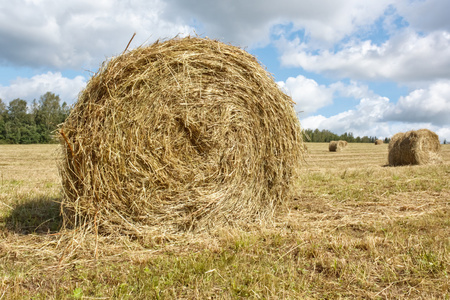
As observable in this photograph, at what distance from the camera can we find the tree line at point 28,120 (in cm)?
4272

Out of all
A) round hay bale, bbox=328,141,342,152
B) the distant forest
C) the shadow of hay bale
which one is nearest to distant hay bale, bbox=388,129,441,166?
round hay bale, bbox=328,141,342,152

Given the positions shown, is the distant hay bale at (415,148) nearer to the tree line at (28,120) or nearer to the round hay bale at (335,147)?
the round hay bale at (335,147)

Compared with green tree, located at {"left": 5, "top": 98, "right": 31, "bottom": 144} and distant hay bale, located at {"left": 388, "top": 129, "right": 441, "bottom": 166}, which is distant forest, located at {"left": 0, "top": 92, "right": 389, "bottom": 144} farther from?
distant hay bale, located at {"left": 388, "top": 129, "right": 441, "bottom": 166}

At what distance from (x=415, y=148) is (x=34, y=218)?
41.4ft

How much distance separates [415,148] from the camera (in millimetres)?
13070

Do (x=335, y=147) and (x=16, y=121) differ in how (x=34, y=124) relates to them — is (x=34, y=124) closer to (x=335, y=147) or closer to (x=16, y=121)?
(x=16, y=121)

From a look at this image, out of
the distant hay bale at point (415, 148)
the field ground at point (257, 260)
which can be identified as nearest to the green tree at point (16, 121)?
the distant hay bale at point (415, 148)

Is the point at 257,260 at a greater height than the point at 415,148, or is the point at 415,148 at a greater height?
the point at 415,148

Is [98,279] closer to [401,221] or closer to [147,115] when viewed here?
[147,115]

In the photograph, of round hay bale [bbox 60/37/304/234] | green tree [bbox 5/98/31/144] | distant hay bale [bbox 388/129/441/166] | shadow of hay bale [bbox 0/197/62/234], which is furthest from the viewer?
green tree [bbox 5/98/31/144]

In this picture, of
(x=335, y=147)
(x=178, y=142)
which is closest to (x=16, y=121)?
(x=335, y=147)

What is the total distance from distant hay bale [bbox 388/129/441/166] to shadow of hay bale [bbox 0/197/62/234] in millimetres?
12145

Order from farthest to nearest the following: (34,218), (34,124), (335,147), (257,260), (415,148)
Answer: (34,124), (335,147), (415,148), (34,218), (257,260)

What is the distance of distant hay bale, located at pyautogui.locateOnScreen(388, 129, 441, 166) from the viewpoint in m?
13.1
